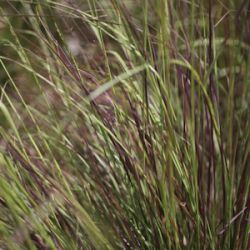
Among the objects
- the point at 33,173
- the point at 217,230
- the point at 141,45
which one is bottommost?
the point at 217,230

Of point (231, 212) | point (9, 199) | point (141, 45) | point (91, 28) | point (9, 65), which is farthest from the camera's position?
point (9, 65)

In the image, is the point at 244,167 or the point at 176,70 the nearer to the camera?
the point at 244,167

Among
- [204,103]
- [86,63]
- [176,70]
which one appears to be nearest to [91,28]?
[86,63]

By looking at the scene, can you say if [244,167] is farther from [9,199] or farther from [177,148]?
[9,199]

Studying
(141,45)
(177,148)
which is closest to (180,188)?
(177,148)

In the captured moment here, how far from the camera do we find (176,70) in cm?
124

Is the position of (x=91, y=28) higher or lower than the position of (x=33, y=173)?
higher

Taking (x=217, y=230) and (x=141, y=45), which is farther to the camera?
(x=141, y=45)

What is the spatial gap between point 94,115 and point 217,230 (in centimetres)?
28

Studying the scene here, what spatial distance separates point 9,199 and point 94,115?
0.81 ft

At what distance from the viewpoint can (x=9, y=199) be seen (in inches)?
36.5

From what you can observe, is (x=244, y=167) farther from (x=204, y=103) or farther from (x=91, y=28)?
(x=91, y=28)

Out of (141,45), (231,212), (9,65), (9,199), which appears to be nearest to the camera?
(9,199)

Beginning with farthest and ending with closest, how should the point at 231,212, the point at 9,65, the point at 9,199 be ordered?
1. the point at 9,65
2. the point at 231,212
3. the point at 9,199
